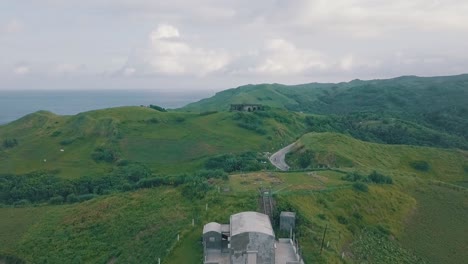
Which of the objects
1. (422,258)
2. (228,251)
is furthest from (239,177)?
(422,258)

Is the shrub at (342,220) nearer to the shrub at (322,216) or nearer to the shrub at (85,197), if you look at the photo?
the shrub at (322,216)

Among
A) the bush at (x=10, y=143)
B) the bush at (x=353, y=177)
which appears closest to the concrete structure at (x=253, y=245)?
the bush at (x=353, y=177)

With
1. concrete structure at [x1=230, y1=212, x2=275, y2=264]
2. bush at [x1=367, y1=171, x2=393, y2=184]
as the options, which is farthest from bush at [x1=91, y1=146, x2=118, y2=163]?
concrete structure at [x1=230, y1=212, x2=275, y2=264]

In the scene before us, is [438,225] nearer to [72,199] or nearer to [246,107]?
[72,199]

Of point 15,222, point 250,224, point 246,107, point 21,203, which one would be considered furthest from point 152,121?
point 250,224

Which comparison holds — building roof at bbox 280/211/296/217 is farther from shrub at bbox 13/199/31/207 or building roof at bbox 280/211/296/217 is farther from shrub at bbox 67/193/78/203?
shrub at bbox 13/199/31/207

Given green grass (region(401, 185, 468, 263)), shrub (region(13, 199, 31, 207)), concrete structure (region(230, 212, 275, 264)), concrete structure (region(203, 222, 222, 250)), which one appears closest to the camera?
concrete structure (region(230, 212, 275, 264))

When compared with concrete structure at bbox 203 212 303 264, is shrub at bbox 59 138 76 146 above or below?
above
